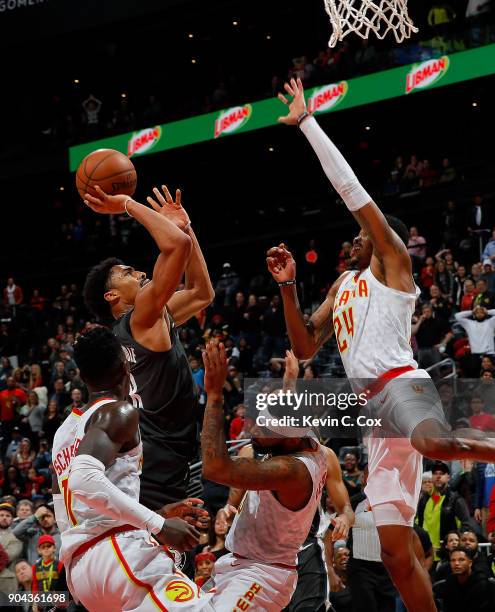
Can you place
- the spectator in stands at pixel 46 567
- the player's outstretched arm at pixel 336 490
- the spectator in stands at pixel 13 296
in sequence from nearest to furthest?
the player's outstretched arm at pixel 336 490 → the spectator in stands at pixel 46 567 → the spectator in stands at pixel 13 296

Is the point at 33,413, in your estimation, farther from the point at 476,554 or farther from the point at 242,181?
the point at 242,181

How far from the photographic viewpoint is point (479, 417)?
11359 millimetres

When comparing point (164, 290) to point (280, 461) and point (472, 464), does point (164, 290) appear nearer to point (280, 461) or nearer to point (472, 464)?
point (280, 461)

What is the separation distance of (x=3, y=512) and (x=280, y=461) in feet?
26.7

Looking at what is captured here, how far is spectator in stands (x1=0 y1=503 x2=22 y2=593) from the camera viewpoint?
10875mm

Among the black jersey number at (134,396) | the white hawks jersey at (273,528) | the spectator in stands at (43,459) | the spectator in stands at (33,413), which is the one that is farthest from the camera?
the spectator in stands at (33,413)

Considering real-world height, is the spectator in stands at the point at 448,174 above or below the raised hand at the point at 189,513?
above

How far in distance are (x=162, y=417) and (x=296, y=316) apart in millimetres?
1106

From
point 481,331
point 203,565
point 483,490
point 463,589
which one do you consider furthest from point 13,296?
point 463,589

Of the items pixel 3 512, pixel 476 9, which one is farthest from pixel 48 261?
pixel 3 512

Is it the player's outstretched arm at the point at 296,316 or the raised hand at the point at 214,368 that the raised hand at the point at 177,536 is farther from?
the player's outstretched arm at the point at 296,316

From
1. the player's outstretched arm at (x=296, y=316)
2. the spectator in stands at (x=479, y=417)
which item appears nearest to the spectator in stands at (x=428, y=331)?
the spectator in stands at (x=479, y=417)

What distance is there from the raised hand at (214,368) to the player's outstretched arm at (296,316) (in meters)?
1.62

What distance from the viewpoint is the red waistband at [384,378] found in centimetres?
557
